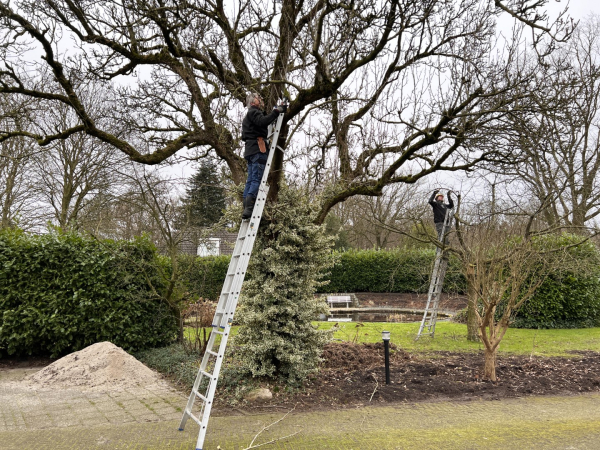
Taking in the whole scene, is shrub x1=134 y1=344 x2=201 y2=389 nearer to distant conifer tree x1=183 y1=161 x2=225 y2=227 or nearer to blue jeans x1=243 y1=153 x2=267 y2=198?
distant conifer tree x1=183 y1=161 x2=225 y2=227

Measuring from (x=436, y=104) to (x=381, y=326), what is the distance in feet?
22.8

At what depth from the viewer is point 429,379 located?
261 inches

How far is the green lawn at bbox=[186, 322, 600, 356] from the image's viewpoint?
9.30 m

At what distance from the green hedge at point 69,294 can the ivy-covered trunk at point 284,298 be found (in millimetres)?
2951

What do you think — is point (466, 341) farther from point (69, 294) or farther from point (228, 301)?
point (69, 294)

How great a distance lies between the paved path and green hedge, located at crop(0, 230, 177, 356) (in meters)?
2.24

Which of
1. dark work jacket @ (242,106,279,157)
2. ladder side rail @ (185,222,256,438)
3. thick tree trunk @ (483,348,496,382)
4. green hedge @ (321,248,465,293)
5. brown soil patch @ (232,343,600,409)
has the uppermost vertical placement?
dark work jacket @ (242,106,279,157)

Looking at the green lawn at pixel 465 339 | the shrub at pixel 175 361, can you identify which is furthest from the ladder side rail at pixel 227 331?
the green lawn at pixel 465 339

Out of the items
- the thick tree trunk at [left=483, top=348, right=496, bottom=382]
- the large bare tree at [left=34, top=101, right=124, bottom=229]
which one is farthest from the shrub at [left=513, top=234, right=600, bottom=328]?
the large bare tree at [left=34, top=101, right=124, bottom=229]

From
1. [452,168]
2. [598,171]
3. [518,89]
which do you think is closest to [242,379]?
[452,168]

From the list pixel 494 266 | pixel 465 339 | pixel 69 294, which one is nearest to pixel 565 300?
pixel 465 339

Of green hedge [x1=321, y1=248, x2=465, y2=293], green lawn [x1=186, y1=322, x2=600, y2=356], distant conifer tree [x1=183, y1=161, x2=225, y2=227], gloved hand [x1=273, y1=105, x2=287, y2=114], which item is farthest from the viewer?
Answer: green hedge [x1=321, y1=248, x2=465, y2=293]

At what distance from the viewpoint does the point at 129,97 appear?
30.2 ft

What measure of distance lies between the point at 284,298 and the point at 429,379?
263cm
